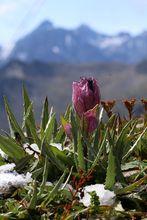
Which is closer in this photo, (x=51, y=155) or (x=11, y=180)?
(x=11, y=180)

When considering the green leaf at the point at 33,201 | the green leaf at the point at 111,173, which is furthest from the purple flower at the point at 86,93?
the green leaf at the point at 33,201

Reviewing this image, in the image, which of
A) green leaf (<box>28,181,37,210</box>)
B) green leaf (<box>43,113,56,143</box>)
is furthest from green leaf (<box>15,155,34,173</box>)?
green leaf (<box>28,181,37,210</box>)

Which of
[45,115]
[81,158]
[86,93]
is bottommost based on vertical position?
[81,158]

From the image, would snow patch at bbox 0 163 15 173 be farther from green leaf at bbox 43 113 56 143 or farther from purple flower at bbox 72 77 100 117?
purple flower at bbox 72 77 100 117

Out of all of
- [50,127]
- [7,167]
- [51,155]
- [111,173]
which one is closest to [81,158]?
[51,155]

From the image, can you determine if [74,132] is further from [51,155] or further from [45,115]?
[45,115]
